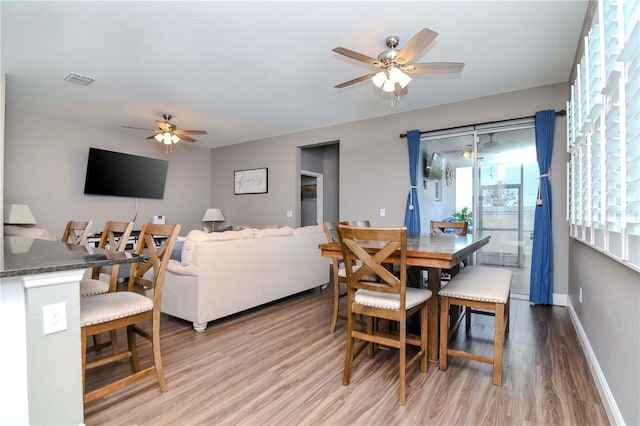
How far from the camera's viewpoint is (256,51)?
2.96 m

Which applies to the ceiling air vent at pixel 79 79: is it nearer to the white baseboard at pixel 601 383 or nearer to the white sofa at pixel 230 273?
the white sofa at pixel 230 273

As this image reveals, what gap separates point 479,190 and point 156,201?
224 inches

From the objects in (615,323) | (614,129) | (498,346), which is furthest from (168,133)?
(615,323)

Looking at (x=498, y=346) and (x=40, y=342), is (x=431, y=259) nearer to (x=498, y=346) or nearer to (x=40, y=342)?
(x=498, y=346)

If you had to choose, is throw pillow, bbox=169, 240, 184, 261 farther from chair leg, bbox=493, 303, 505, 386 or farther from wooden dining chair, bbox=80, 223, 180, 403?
chair leg, bbox=493, 303, 505, 386

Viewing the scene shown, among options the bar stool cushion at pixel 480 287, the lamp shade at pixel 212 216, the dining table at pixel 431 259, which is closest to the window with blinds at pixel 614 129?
the bar stool cushion at pixel 480 287

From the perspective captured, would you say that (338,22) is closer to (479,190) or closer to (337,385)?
(337,385)

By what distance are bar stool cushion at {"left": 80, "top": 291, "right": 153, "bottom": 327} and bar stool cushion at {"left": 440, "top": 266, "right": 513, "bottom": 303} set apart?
190 cm

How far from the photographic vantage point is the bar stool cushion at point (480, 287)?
2.02m

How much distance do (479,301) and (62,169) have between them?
6.01 meters

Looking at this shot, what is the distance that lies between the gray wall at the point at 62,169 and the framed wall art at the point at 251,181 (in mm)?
1279

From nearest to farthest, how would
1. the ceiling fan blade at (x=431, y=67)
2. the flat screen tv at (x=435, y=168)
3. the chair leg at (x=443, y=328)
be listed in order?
the chair leg at (x=443, y=328) < the ceiling fan blade at (x=431, y=67) < the flat screen tv at (x=435, y=168)

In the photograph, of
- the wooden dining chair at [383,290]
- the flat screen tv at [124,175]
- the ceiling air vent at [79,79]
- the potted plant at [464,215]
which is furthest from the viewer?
the flat screen tv at [124,175]

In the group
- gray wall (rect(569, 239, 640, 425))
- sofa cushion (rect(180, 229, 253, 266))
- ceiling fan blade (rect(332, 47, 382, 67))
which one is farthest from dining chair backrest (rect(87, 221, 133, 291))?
gray wall (rect(569, 239, 640, 425))
